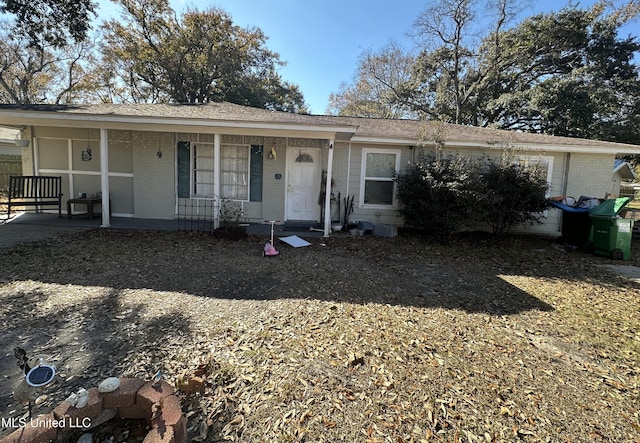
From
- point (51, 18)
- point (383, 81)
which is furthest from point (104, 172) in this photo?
point (383, 81)

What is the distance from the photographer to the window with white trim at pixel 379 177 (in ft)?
27.1

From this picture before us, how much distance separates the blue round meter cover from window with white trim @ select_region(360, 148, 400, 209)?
7.42m

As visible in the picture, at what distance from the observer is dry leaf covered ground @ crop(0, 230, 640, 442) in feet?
6.42

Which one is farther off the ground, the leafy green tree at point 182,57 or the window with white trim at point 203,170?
the leafy green tree at point 182,57

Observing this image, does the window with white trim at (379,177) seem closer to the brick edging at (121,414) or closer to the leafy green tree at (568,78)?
the brick edging at (121,414)

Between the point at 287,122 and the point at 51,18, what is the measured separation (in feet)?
29.7

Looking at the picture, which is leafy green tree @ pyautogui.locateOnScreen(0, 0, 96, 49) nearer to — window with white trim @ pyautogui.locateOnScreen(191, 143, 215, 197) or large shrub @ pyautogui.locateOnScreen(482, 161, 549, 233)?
window with white trim @ pyautogui.locateOnScreen(191, 143, 215, 197)

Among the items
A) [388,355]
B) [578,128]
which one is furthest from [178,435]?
[578,128]

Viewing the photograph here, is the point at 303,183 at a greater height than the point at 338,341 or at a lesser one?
greater

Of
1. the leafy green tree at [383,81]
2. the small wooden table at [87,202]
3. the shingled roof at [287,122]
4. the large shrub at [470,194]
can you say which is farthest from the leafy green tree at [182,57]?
the large shrub at [470,194]

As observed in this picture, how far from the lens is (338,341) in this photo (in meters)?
2.83

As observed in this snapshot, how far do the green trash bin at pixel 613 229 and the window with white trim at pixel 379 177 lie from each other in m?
4.35

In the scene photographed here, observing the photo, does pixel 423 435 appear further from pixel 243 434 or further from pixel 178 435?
pixel 178 435

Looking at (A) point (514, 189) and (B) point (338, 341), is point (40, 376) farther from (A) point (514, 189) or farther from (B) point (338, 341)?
(A) point (514, 189)
